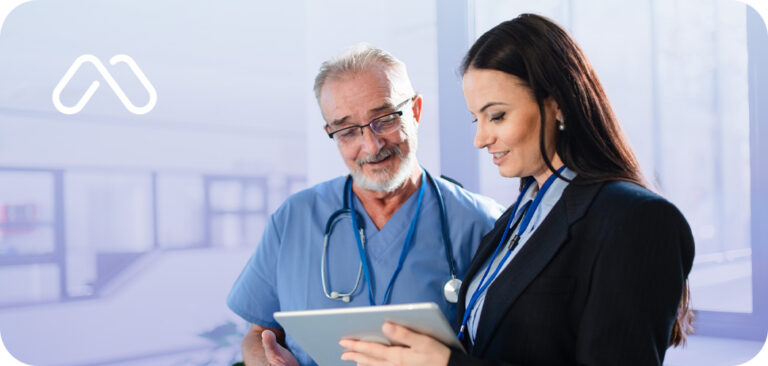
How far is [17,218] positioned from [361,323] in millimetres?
1929

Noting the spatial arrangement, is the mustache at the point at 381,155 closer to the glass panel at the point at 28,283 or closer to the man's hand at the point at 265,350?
the man's hand at the point at 265,350

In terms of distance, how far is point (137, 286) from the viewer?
7.93 feet

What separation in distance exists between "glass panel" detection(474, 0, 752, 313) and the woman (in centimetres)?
125

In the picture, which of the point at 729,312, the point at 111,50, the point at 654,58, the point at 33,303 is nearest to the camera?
the point at 729,312

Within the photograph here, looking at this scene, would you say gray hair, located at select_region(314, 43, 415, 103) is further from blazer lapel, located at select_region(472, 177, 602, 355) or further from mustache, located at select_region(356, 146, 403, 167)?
blazer lapel, located at select_region(472, 177, 602, 355)

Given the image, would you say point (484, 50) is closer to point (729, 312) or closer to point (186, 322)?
point (729, 312)

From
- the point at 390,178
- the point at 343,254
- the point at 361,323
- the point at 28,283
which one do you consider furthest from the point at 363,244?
the point at 28,283

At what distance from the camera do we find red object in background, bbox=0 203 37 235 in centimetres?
214

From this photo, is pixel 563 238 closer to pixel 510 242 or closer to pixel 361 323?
pixel 510 242

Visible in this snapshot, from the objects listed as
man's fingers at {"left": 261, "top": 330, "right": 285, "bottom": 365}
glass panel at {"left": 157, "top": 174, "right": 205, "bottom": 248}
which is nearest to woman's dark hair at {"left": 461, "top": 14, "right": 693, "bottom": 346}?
man's fingers at {"left": 261, "top": 330, "right": 285, "bottom": 365}

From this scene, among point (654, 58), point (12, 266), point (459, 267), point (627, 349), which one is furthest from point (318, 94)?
point (12, 266)

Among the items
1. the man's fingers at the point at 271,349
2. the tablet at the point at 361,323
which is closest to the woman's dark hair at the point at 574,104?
the tablet at the point at 361,323

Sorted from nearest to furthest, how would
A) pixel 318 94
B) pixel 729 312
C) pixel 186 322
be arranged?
pixel 318 94 < pixel 729 312 < pixel 186 322

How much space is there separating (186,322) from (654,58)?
2258 millimetres
